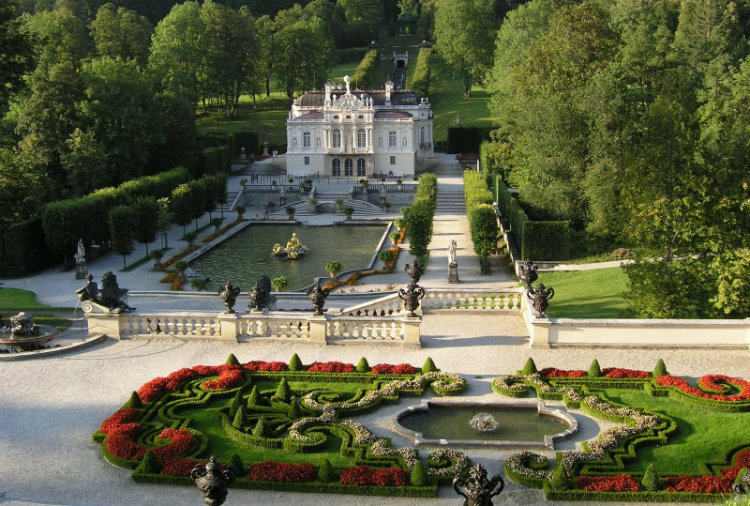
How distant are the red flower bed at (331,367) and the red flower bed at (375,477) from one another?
6313mm

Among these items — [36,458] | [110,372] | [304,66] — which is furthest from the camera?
[304,66]

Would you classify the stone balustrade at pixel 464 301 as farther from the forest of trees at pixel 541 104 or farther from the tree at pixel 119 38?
the tree at pixel 119 38

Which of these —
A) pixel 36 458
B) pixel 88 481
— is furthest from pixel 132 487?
pixel 36 458

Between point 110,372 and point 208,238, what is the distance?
3469 cm

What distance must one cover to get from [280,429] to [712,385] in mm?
11262

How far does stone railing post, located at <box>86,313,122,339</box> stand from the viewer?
1089 inches

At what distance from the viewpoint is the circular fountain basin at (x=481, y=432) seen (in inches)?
770

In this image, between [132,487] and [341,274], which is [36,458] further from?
[341,274]

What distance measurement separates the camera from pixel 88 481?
18094 mm

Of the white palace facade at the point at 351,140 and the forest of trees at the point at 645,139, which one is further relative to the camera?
the white palace facade at the point at 351,140

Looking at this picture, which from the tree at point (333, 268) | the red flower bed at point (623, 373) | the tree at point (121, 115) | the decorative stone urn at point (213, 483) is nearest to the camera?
the decorative stone urn at point (213, 483)

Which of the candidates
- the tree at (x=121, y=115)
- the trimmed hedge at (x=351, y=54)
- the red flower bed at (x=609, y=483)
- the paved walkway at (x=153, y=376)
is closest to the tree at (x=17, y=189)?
the tree at (x=121, y=115)

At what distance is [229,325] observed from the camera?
2722 cm

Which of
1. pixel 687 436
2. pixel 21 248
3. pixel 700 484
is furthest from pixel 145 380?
pixel 21 248
